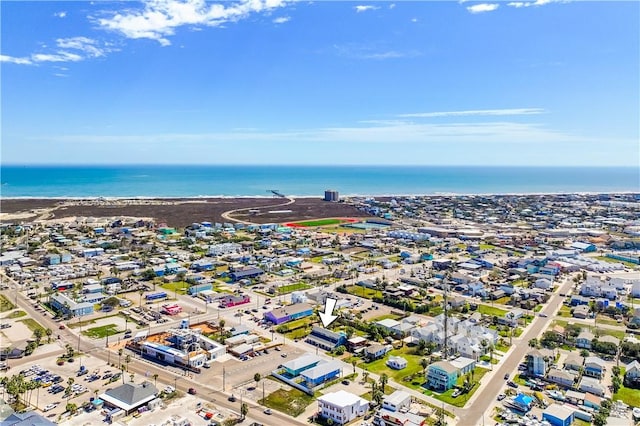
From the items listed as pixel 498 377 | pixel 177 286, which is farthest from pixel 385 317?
pixel 177 286

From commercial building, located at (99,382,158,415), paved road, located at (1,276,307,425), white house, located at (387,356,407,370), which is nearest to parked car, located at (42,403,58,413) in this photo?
commercial building, located at (99,382,158,415)

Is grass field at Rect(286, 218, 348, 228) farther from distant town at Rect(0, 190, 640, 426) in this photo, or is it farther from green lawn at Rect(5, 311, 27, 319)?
green lawn at Rect(5, 311, 27, 319)

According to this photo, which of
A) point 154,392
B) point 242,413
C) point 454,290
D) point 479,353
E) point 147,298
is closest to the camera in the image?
point 242,413

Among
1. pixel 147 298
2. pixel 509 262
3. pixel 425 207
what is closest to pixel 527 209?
pixel 425 207

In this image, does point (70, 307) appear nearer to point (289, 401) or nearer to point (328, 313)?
point (328, 313)

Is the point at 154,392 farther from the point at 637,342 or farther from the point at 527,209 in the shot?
the point at 527,209
